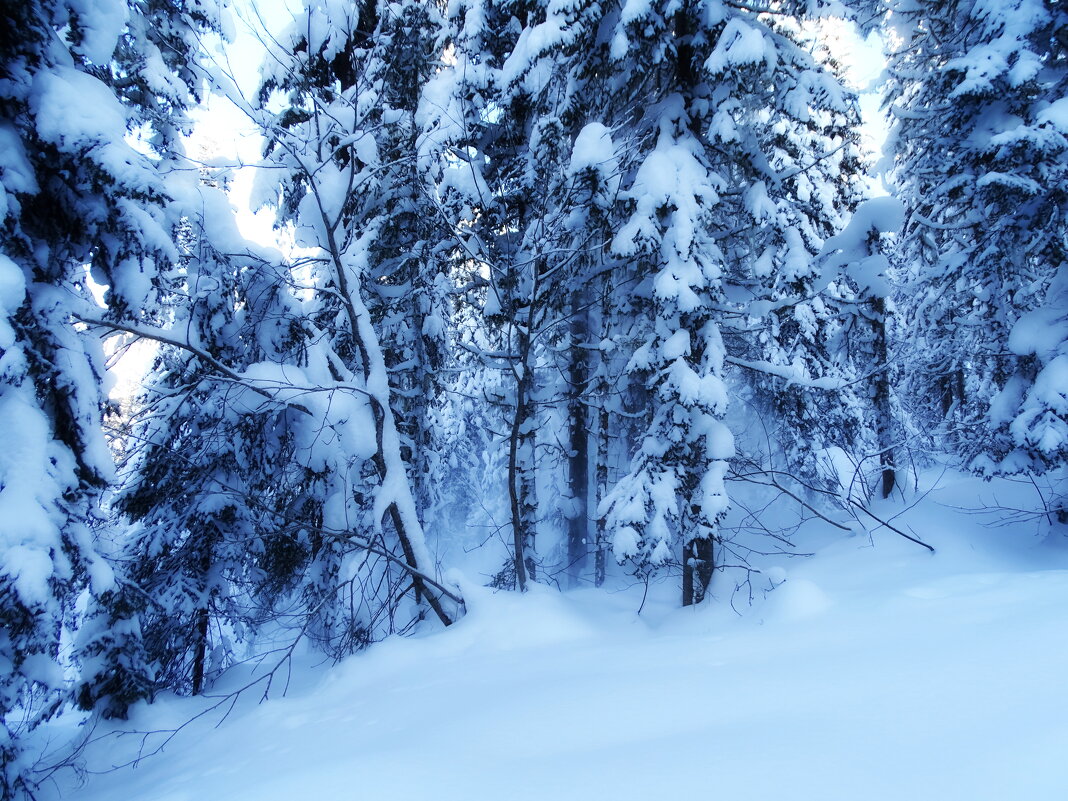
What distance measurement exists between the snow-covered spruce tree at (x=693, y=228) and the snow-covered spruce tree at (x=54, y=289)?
4986 millimetres

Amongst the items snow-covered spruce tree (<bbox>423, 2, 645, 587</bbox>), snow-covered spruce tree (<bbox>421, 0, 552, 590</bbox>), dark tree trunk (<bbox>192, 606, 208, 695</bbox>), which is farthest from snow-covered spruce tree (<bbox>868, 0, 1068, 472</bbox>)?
dark tree trunk (<bbox>192, 606, 208, 695</bbox>)

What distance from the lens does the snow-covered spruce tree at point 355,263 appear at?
19.7 ft

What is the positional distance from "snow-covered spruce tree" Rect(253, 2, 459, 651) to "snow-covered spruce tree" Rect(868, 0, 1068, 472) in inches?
290

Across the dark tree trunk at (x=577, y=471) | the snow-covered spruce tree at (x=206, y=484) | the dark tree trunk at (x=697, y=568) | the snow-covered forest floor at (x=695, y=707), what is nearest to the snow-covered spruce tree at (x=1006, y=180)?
the snow-covered forest floor at (x=695, y=707)

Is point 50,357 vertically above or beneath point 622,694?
above

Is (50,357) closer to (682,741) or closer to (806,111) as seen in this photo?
(682,741)

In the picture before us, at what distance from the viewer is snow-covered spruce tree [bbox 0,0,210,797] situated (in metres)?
4.07

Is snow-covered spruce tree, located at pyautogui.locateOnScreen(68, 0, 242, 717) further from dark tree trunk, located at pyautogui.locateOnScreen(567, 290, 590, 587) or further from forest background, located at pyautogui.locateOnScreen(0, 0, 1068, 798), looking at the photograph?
dark tree trunk, located at pyautogui.locateOnScreen(567, 290, 590, 587)

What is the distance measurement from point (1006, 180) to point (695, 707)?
24.6ft

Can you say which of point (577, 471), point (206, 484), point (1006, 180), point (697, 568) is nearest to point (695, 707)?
point (697, 568)

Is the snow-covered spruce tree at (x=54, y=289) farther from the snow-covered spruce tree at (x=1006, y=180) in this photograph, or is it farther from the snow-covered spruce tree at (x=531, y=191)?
the snow-covered spruce tree at (x=1006, y=180)

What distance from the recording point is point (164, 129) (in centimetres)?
801

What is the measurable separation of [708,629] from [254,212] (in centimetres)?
823

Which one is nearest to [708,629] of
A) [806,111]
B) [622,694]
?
[622,694]
